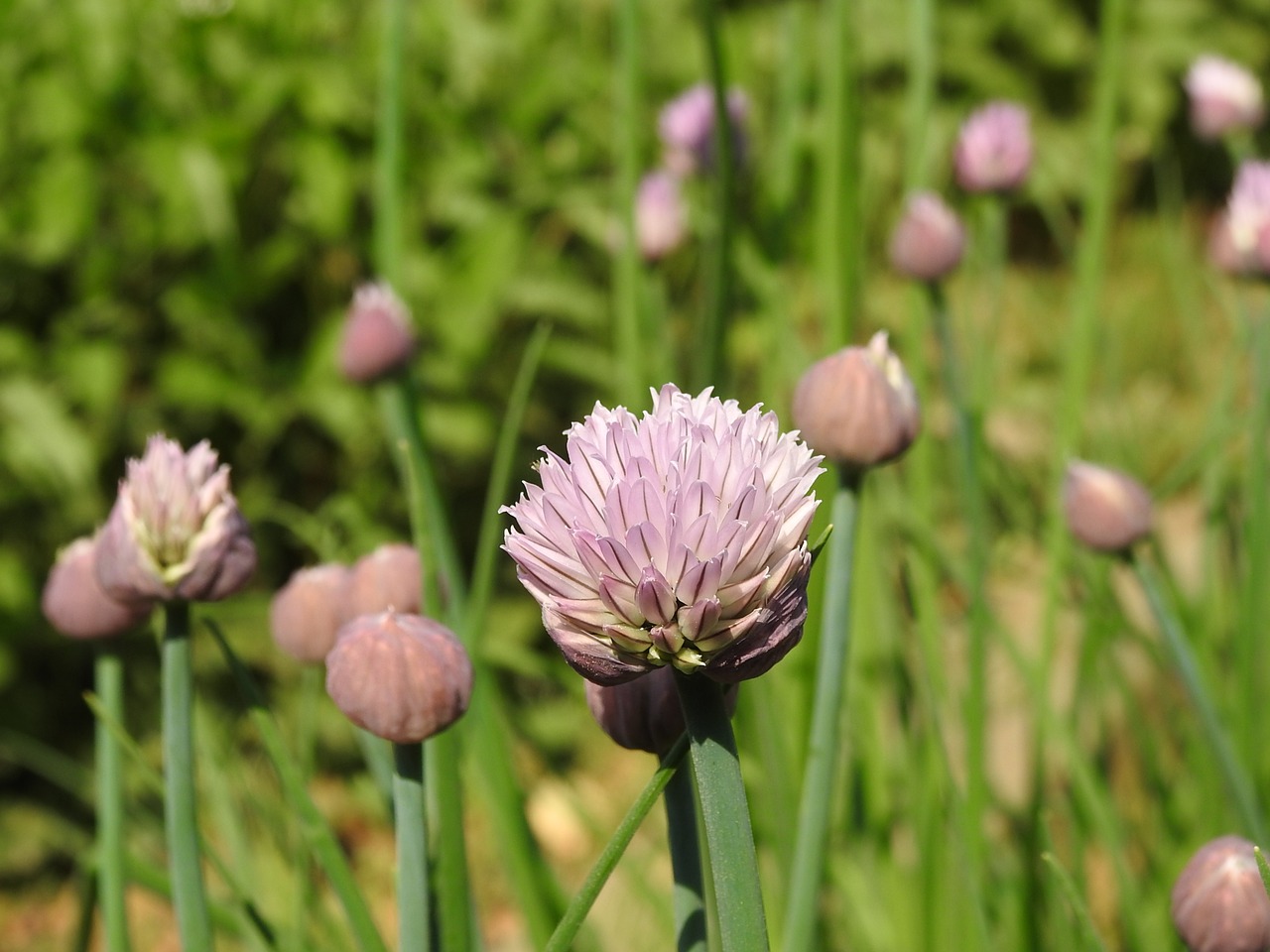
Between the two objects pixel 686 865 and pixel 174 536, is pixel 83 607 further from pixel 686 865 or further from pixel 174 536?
pixel 686 865

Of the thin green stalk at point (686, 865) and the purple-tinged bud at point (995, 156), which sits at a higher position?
the purple-tinged bud at point (995, 156)

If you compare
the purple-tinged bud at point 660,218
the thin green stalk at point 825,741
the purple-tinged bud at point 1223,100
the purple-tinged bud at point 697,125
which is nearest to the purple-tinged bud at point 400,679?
the thin green stalk at point 825,741

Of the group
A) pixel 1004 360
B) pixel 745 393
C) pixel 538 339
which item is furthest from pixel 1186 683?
pixel 1004 360

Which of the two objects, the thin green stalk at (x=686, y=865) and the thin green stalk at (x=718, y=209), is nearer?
the thin green stalk at (x=686, y=865)

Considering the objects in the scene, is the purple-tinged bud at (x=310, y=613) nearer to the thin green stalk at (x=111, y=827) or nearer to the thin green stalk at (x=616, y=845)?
the thin green stalk at (x=111, y=827)

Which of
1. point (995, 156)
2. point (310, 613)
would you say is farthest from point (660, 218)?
point (310, 613)

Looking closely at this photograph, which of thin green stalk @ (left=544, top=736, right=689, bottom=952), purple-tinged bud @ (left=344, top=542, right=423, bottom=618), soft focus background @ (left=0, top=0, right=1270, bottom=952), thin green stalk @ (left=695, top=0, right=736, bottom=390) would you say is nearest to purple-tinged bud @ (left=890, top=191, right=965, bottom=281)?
thin green stalk @ (left=695, top=0, right=736, bottom=390)
